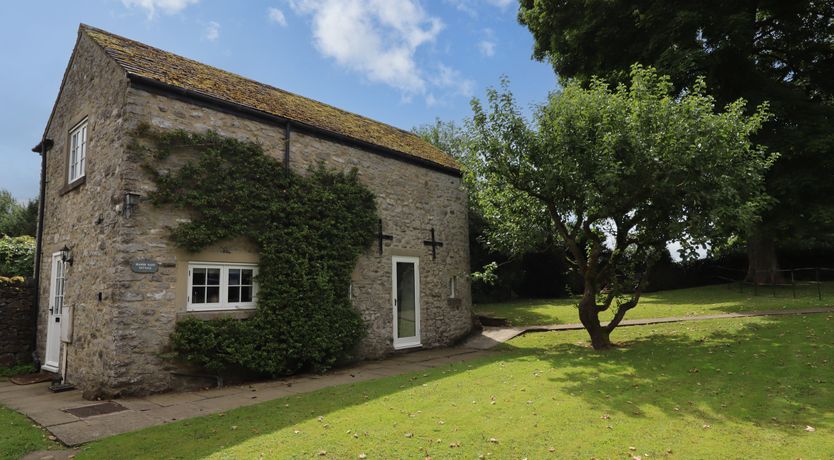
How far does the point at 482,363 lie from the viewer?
9.84 m

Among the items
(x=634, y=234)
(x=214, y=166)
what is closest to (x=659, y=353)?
(x=634, y=234)

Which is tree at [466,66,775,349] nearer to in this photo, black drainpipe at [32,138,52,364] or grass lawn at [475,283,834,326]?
grass lawn at [475,283,834,326]

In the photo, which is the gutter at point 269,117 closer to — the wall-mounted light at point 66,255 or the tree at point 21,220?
the wall-mounted light at point 66,255

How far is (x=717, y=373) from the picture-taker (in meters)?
7.90

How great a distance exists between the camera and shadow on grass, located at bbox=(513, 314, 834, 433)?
6109mm

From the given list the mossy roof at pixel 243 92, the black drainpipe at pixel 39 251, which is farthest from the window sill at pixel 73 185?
the mossy roof at pixel 243 92

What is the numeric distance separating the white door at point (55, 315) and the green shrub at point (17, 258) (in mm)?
4001

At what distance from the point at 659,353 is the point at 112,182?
36.3ft

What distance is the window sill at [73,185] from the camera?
9337 millimetres

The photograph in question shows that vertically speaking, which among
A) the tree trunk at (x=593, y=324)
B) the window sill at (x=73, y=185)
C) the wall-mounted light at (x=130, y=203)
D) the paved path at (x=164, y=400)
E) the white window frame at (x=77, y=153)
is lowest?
the paved path at (x=164, y=400)

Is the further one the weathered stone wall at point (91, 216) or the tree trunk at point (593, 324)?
the tree trunk at point (593, 324)

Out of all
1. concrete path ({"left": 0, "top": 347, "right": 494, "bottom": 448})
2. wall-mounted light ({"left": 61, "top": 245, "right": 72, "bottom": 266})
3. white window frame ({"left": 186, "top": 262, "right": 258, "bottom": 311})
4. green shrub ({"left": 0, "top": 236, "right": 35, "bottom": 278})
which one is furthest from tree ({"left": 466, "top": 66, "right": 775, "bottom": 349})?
green shrub ({"left": 0, "top": 236, "right": 35, "bottom": 278})

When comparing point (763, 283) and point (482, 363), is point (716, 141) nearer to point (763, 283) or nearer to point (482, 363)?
point (482, 363)

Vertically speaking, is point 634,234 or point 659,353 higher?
point 634,234
